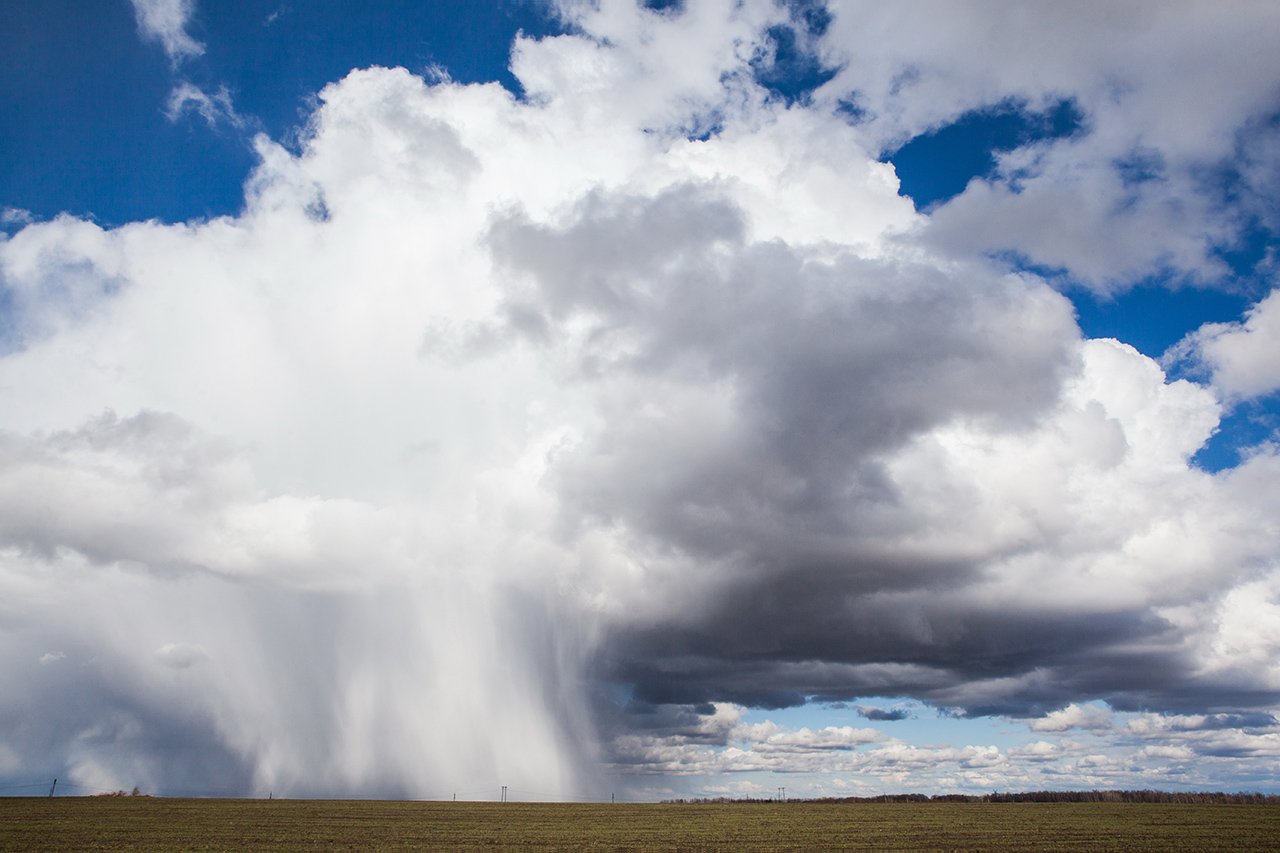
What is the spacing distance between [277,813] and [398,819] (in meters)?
29.4

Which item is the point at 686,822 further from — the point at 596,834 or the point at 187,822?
the point at 187,822

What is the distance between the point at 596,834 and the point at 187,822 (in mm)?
66793

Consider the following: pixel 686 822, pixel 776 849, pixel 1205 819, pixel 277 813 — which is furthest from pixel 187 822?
pixel 1205 819

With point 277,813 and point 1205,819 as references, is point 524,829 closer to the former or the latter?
point 277,813

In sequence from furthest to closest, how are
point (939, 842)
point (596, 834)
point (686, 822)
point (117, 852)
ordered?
point (686, 822), point (596, 834), point (939, 842), point (117, 852)

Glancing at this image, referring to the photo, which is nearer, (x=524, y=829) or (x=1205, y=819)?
(x=524, y=829)

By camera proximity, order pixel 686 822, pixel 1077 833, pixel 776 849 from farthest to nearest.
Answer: pixel 686 822 → pixel 1077 833 → pixel 776 849

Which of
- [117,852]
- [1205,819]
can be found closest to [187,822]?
[117,852]

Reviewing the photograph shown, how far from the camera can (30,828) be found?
4395 inches

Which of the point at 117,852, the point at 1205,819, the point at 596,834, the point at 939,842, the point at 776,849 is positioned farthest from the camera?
the point at 1205,819

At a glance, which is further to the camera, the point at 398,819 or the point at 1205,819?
the point at 1205,819

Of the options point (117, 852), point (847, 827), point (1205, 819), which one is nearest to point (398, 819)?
point (117, 852)

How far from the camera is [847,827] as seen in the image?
142625mm

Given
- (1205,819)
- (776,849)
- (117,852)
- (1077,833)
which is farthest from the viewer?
(1205,819)
